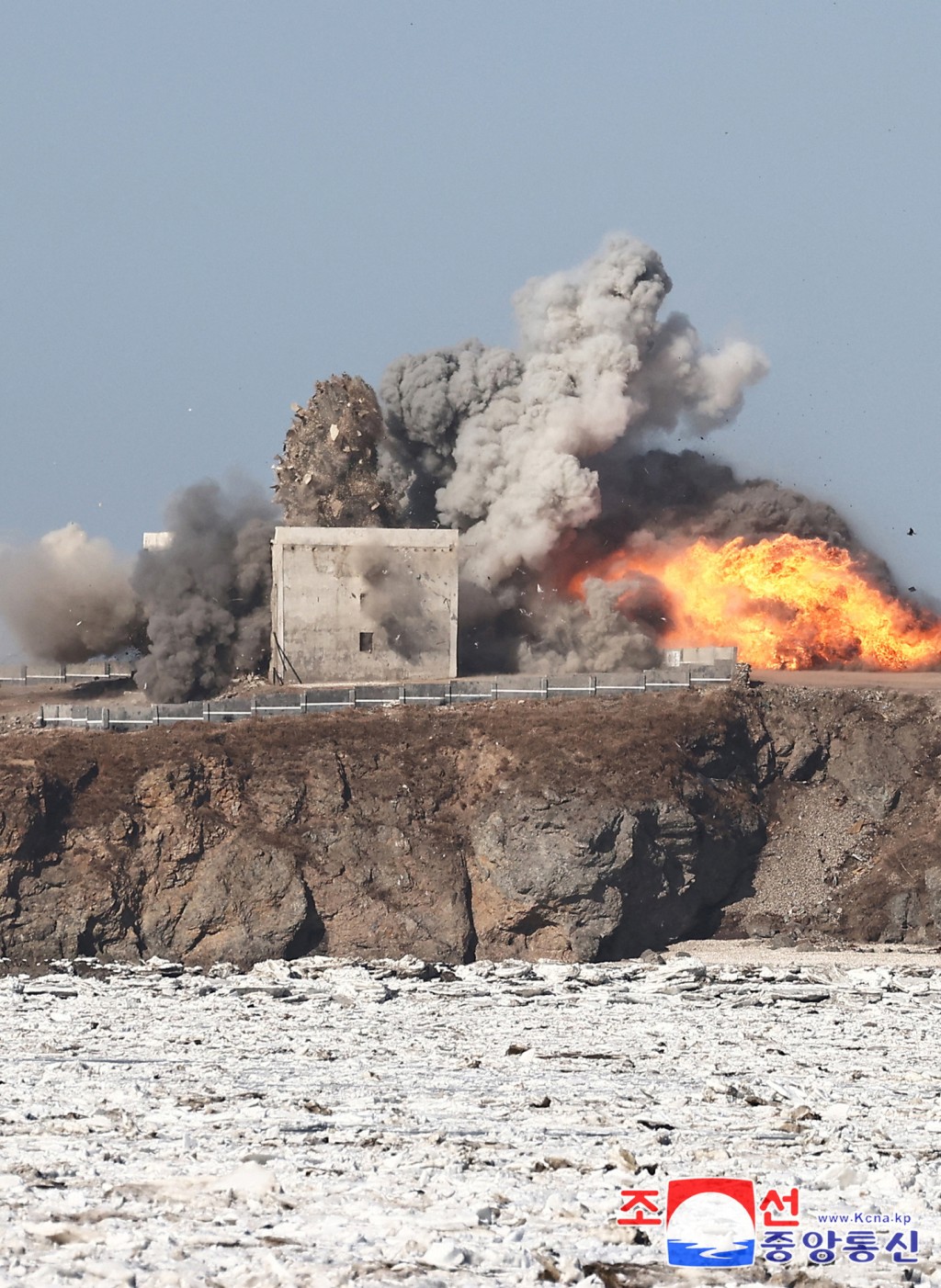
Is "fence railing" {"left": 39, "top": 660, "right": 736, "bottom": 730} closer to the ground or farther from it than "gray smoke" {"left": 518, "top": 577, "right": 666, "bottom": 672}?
closer to the ground

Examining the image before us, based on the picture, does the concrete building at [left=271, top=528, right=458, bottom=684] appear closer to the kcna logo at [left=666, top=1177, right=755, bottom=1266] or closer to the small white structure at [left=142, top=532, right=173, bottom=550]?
the small white structure at [left=142, top=532, right=173, bottom=550]

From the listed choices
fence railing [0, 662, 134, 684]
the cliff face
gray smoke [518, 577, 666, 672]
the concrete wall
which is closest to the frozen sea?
the cliff face

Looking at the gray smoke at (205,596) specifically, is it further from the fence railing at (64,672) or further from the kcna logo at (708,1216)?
the kcna logo at (708,1216)

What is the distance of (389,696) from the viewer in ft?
221

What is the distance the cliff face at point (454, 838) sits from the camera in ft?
194

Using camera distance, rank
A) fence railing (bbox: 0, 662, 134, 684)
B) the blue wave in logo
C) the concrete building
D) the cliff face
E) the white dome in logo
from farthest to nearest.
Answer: fence railing (bbox: 0, 662, 134, 684) < the concrete building < the cliff face < the white dome in logo < the blue wave in logo

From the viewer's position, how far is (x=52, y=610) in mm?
80625

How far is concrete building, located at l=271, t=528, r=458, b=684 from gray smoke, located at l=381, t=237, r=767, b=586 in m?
3.86

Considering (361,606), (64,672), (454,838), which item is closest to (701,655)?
(361,606)

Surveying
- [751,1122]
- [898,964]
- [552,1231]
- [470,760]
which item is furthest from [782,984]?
[552,1231]

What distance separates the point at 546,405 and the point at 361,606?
1124 centimetres

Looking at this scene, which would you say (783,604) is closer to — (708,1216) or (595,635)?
(595,635)

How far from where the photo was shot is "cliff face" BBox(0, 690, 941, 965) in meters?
59.1

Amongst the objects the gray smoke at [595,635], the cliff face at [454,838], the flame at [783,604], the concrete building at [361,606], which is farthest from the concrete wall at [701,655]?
the concrete building at [361,606]
